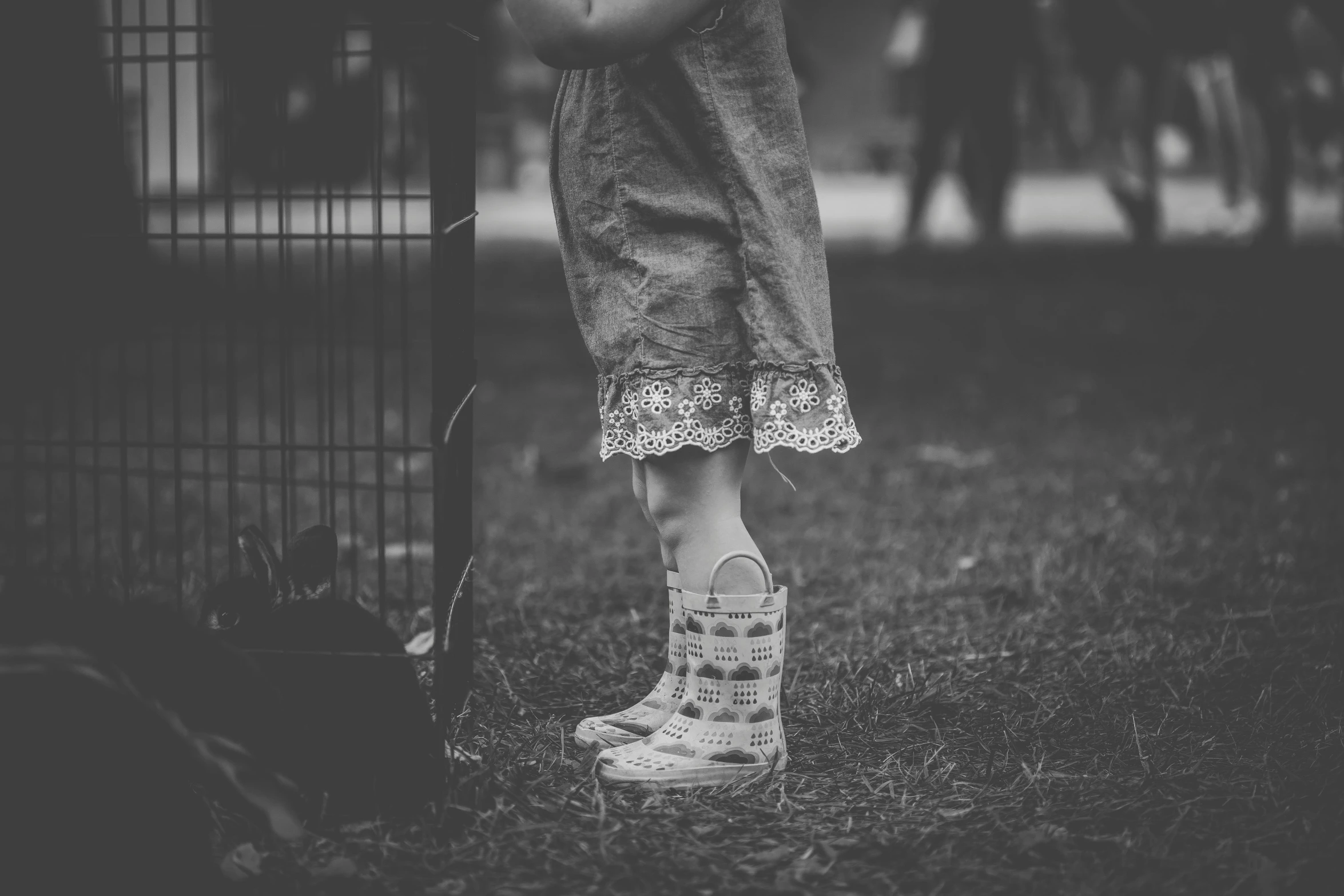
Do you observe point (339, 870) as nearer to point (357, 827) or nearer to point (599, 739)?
point (357, 827)

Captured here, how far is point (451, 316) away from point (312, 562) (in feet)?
1.31

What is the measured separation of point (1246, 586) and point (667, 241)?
5.68ft

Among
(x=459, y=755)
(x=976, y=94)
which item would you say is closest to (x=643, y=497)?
(x=459, y=755)

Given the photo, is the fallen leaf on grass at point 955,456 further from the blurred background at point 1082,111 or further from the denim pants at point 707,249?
the denim pants at point 707,249

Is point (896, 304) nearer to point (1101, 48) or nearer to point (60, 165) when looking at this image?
point (1101, 48)

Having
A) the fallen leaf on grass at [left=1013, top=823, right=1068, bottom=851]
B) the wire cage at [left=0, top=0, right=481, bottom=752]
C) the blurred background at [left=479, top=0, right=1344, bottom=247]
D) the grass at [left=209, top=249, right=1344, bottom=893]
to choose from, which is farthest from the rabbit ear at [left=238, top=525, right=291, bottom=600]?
the blurred background at [left=479, top=0, right=1344, bottom=247]

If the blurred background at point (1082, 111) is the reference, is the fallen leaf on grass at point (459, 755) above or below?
below

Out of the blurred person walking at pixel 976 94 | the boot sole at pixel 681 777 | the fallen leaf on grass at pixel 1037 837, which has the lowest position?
the fallen leaf on grass at pixel 1037 837

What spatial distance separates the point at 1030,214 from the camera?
637 inches

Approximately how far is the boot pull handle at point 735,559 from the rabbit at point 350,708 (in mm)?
414

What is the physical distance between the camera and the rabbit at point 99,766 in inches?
56.6

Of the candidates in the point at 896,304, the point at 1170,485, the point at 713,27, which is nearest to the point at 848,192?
the point at 896,304

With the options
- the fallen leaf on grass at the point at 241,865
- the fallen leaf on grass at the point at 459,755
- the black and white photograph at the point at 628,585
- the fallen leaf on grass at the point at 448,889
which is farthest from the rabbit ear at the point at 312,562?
the fallen leaf on grass at the point at 448,889

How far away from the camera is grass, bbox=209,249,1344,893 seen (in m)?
1.61
